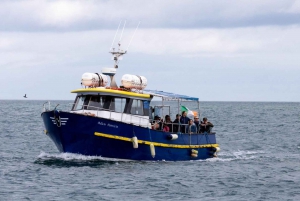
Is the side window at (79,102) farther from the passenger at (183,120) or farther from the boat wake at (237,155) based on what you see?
the boat wake at (237,155)

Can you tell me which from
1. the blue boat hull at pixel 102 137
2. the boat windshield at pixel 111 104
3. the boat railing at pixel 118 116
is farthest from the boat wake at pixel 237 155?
the boat windshield at pixel 111 104

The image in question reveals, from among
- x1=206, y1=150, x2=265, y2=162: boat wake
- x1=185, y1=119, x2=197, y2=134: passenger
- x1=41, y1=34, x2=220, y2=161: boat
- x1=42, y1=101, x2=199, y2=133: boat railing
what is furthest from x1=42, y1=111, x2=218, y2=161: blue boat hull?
x1=206, y1=150, x2=265, y2=162: boat wake

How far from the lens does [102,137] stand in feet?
101

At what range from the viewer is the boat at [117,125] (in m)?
30.8

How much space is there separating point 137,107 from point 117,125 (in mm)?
2742

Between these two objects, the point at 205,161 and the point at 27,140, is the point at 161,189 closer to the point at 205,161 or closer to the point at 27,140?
the point at 205,161

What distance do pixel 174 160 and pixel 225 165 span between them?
2.55 m

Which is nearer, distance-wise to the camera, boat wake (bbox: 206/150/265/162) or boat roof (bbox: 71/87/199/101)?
boat roof (bbox: 71/87/199/101)

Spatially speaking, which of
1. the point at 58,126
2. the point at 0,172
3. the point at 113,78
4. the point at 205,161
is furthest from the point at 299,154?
the point at 0,172

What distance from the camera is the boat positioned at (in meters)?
30.8

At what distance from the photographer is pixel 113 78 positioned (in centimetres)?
3431

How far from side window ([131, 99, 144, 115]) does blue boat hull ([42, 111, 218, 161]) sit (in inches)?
66.3

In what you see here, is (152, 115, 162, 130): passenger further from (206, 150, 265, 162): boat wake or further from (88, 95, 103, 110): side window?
(206, 150, 265, 162): boat wake

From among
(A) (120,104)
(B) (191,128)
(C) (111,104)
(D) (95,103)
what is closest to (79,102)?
(D) (95,103)
